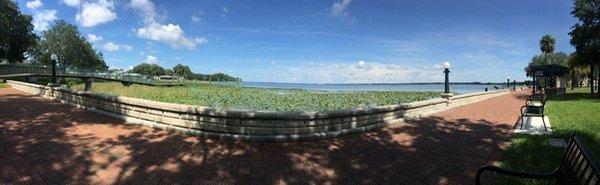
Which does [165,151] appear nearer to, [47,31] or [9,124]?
[9,124]

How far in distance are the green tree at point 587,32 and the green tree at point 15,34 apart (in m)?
57.4

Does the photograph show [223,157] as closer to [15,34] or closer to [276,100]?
[276,100]

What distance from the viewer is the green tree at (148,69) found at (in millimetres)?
151500

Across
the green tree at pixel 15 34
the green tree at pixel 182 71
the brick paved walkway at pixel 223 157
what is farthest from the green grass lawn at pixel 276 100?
the green tree at pixel 182 71

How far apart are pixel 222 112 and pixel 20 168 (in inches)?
137

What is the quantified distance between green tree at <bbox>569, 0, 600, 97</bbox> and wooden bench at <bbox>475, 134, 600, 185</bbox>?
85.2 ft

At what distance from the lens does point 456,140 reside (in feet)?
28.5

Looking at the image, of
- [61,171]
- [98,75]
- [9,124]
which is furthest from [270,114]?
[98,75]

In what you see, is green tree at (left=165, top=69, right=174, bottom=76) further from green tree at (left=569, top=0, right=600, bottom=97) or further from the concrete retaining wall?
the concrete retaining wall

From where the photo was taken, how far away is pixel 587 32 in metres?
24.6

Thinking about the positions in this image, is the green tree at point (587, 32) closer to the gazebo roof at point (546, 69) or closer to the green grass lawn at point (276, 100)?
the gazebo roof at point (546, 69)

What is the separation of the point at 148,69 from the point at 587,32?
499 feet

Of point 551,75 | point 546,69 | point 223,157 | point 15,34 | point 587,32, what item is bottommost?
point 223,157

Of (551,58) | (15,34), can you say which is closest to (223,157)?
(15,34)
